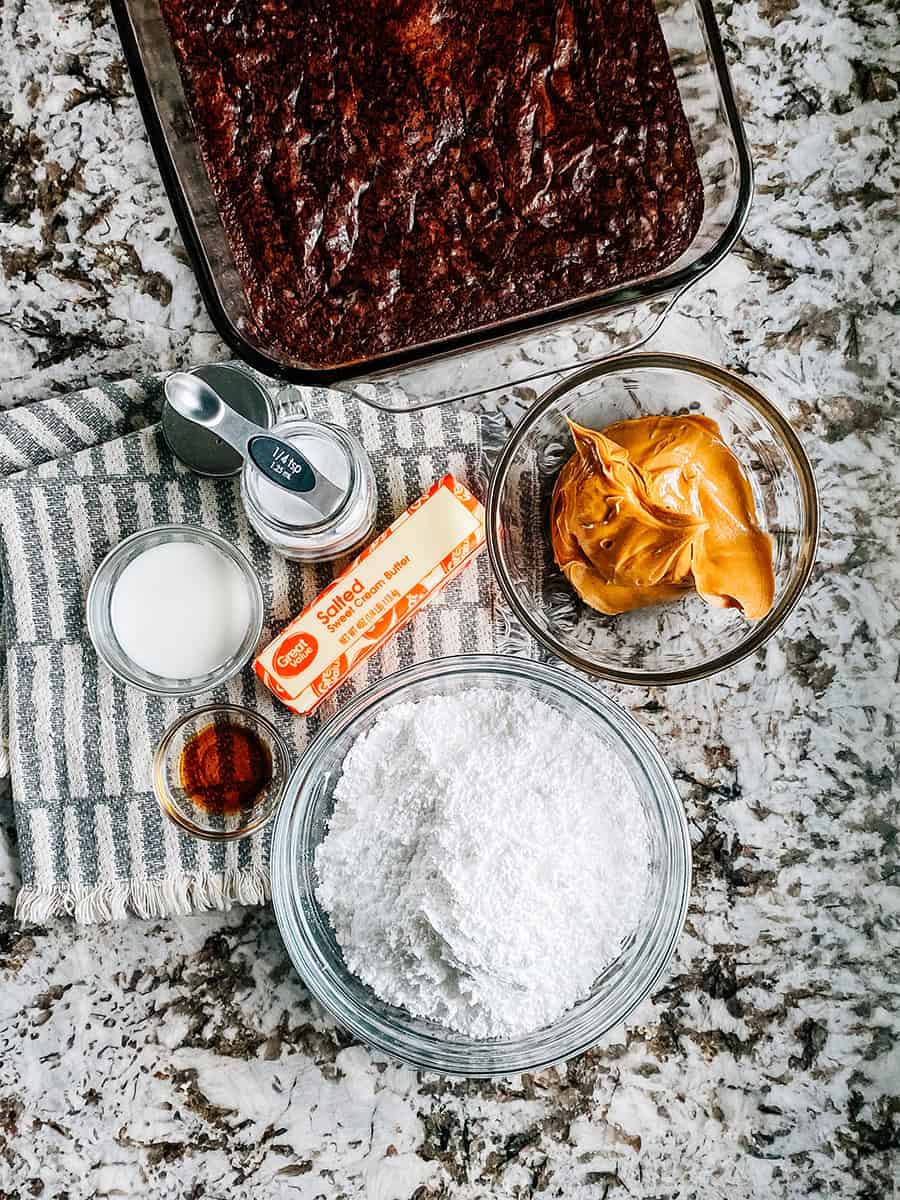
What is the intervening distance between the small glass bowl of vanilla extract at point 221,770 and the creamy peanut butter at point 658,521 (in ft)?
1.39

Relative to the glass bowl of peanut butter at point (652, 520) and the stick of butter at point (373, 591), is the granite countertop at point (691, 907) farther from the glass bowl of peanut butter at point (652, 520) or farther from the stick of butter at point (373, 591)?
the stick of butter at point (373, 591)

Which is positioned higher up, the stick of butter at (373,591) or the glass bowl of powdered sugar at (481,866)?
the stick of butter at (373,591)

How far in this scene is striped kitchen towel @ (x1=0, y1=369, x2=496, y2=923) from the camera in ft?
4.06

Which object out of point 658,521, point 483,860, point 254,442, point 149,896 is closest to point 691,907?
point 483,860

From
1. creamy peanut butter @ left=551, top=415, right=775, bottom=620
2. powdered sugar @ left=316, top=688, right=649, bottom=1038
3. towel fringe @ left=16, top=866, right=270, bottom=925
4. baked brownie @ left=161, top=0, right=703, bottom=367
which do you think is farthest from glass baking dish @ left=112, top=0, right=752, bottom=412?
towel fringe @ left=16, top=866, right=270, bottom=925

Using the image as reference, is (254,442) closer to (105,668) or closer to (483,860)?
(105,668)

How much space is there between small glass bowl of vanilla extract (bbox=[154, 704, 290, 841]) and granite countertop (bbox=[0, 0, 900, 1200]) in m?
0.14

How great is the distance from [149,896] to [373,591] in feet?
1.53

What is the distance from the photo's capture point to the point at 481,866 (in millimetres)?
1081

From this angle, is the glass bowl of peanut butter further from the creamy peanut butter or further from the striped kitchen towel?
the striped kitchen towel

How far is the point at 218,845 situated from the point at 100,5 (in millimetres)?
1036

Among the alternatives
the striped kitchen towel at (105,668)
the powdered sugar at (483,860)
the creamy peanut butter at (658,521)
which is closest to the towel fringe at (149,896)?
the striped kitchen towel at (105,668)

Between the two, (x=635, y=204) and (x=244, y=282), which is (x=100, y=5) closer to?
(x=244, y=282)

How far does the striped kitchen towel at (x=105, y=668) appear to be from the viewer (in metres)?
1.24
